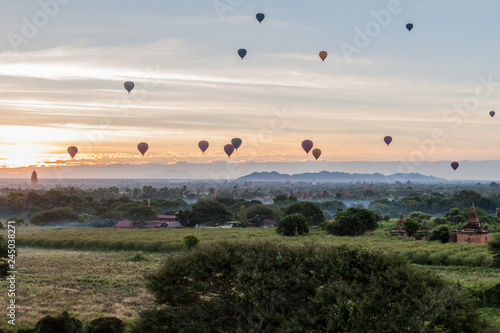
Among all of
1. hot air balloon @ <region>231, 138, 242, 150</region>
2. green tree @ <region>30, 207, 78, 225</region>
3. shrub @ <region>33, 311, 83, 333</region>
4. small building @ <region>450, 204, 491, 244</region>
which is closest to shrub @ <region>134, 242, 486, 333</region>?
shrub @ <region>33, 311, 83, 333</region>

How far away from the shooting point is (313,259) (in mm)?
12750

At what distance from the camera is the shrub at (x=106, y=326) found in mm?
14281

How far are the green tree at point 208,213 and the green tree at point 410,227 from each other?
28232 mm

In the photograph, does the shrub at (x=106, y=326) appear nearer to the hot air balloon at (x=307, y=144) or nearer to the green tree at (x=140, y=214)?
the hot air balloon at (x=307, y=144)

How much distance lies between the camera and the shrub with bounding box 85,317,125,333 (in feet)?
46.9

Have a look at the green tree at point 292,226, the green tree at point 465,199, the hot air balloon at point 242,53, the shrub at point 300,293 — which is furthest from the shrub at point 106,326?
the green tree at point 465,199

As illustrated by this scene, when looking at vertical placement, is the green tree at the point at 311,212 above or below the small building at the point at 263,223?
above

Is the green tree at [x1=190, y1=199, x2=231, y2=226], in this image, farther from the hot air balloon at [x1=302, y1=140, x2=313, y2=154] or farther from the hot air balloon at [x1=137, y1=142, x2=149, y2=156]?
the hot air balloon at [x1=137, y1=142, x2=149, y2=156]

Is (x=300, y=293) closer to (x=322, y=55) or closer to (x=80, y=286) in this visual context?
(x=80, y=286)

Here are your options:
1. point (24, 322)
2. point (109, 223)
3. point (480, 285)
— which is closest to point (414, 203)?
point (109, 223)

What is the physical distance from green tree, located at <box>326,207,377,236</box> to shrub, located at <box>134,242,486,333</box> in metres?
39.3


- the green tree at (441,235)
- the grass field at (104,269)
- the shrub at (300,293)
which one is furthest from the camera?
the green tree at (441,235)

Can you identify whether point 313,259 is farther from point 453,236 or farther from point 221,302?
point 453,236

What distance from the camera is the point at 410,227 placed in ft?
160
